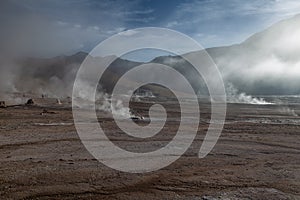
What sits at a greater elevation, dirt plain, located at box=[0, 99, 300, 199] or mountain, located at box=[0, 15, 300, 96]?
mountain, located at box=[0, 15, 300, 96]

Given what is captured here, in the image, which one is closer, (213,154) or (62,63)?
(213,154)

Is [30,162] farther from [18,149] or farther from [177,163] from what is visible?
[177,163]

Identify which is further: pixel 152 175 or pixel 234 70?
pixel 234 70

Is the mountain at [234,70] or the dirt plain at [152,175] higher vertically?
the mountain at [234,70]

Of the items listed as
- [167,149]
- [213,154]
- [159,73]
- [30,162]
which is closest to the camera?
[30,162]

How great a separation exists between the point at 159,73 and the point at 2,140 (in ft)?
339

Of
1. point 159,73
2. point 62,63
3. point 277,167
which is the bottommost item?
point 277,167

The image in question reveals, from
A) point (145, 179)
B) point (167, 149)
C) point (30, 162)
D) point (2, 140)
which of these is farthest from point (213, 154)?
point (2, 140)

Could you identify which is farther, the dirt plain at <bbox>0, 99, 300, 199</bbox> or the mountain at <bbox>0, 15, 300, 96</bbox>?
the mountain at <bbox>0, 15, 300, 96</bbox>

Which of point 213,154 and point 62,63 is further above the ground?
point 62,63

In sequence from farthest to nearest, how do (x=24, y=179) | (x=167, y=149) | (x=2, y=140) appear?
(x=2, y=140), (x=167, y=149), (x=24, y=179)

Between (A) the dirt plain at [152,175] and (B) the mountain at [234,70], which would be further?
(B) the mountain at [234,70]

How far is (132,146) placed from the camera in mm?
14633

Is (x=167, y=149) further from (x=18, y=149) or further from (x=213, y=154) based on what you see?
(x=18, y=149)
